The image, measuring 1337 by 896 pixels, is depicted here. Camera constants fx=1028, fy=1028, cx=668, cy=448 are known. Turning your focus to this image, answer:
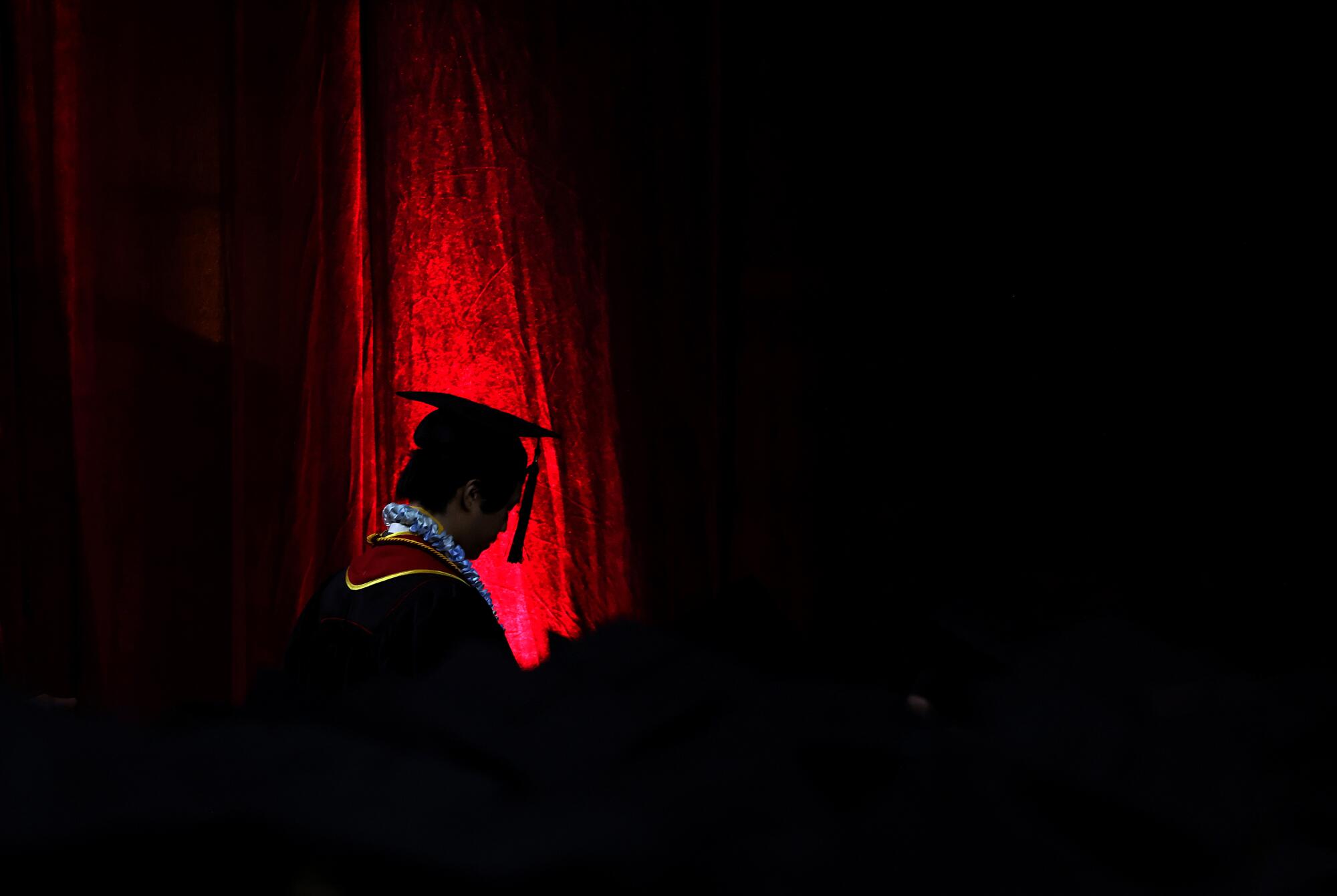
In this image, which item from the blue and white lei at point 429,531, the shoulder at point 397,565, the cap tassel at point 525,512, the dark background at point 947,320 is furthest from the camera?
the cap tassel at point 525,512

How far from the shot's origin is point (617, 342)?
1961 mm

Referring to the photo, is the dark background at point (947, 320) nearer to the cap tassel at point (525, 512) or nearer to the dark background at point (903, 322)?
the dark background at point (903, 322)

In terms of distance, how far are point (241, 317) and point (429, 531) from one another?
0.86 metres

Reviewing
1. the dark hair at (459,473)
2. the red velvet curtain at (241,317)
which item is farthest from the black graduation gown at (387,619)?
the red velvet curtain at (241,317)

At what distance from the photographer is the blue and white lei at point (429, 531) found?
1.58 meters

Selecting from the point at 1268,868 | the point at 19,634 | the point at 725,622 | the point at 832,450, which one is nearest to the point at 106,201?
the point at 19,634

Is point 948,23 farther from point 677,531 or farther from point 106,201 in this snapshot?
point 106,201

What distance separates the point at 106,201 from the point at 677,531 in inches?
53.2

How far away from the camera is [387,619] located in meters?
1.41

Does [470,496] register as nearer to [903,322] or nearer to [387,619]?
[387,619]

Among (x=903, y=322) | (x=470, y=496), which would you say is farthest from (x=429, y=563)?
(x=903, y=322)

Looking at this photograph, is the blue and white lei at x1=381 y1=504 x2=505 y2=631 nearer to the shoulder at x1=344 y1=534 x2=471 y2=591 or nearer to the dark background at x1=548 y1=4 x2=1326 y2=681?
the shoulder at x1=344 y1=534 x2=471 y2=591

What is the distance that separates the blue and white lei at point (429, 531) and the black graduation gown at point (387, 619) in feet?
0.12

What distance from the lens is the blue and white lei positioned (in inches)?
62.2
